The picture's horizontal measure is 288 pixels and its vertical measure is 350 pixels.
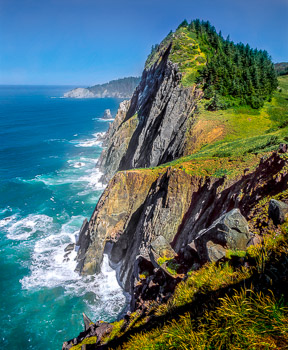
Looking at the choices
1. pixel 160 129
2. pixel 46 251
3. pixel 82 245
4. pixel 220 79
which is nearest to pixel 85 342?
pixel 82 245

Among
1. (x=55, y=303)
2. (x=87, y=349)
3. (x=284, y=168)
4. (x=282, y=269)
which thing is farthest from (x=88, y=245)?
(x=282, y=269)

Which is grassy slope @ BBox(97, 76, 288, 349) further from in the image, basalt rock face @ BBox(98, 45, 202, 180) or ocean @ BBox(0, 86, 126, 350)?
basalt rock face @ BBox(98, 45, 202, 180)

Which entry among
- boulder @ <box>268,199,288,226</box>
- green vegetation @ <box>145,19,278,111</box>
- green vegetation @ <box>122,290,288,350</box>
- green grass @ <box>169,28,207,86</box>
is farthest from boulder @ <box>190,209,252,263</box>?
green grass @ <box>169,28,207,86</box>

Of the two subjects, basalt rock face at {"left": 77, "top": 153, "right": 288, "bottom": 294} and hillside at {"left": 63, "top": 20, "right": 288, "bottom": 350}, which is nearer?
hillside at {"left": 63, "top": 20, "right": 288, "bottom": 350}

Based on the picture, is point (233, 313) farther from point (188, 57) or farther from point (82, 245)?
point (188, 57)

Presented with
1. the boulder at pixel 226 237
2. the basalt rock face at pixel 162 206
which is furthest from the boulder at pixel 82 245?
the boulder at pixel 226 237

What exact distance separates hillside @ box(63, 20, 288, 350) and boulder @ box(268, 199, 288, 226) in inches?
1.4

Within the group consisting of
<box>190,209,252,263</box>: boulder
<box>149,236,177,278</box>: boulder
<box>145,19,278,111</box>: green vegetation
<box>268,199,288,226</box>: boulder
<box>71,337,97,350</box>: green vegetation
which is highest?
<box>145,19,278,111</box>: green vegetation

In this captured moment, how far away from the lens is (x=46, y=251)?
35.7 m

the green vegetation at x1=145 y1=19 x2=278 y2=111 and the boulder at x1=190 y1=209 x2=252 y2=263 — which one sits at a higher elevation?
the green vegetation at x1=145 y1=19 x2=278 y2=111

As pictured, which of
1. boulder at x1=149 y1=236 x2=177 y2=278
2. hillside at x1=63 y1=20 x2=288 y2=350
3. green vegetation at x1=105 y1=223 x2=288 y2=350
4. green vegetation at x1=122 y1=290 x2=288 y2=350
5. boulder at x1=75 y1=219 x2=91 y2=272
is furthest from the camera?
boulder at x1=75 y1=219 x2=91 y2=272

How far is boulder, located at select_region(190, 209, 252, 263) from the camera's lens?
7914mm

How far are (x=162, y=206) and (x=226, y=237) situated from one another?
15312 millimetres

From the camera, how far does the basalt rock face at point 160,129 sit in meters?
39.3
